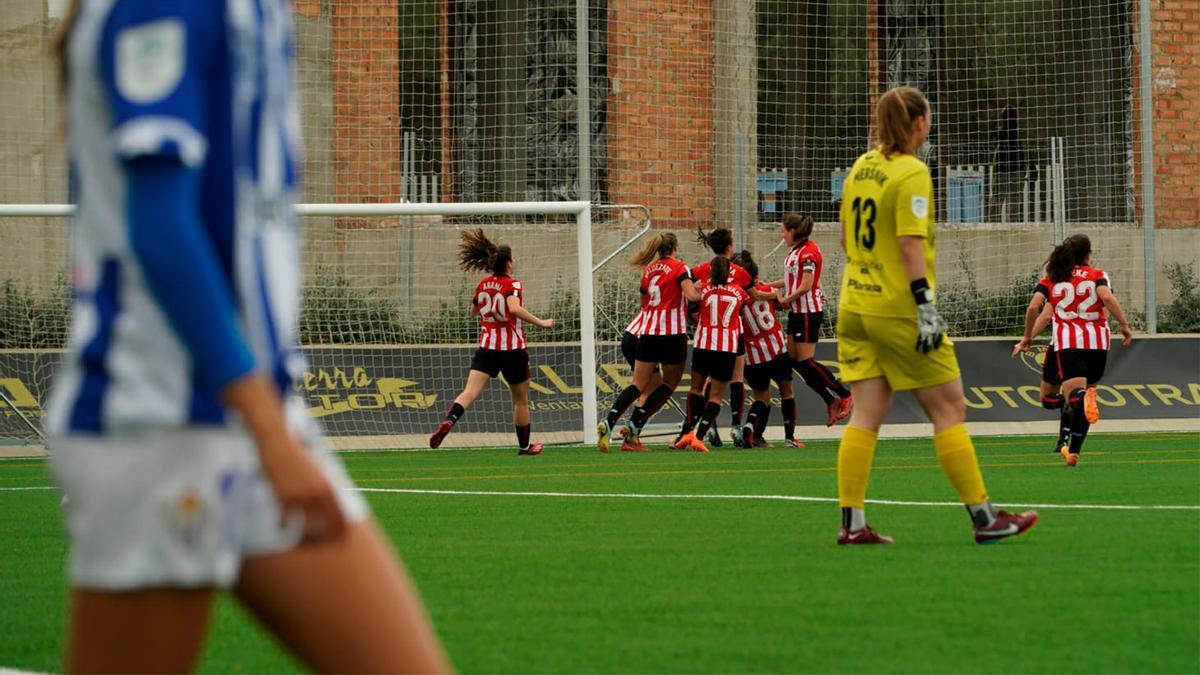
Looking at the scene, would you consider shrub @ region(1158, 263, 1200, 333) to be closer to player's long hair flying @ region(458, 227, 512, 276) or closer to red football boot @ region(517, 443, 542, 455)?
player's long hair flying @ region(458, 227, 512, 276)

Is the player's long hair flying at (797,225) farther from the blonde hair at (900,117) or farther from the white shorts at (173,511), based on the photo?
the white shorts at (173,511)

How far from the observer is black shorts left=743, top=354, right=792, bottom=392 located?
59.4 feet

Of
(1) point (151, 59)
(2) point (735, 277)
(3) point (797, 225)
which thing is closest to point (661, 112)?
(2) point (735, 277)

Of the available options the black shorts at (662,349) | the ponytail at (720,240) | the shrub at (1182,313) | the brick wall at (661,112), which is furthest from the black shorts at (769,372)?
the shrub at (1182,313)

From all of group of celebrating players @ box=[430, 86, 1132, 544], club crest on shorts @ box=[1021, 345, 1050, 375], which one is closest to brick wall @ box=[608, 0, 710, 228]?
group of celebrating players @ box=[430, 86, 1132, 544]

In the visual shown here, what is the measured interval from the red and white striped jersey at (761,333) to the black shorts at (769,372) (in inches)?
1.8

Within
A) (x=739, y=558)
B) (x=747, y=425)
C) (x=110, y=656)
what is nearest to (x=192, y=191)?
(x=110, y=656)

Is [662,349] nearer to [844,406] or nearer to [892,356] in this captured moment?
[844,406]

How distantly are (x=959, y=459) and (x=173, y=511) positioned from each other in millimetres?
6012

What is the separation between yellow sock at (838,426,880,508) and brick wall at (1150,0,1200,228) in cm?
1847

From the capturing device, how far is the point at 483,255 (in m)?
18.4

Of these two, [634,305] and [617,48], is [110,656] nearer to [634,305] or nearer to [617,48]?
[634,305]

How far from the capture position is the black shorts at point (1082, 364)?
50.0 ft

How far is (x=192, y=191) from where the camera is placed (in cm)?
230
